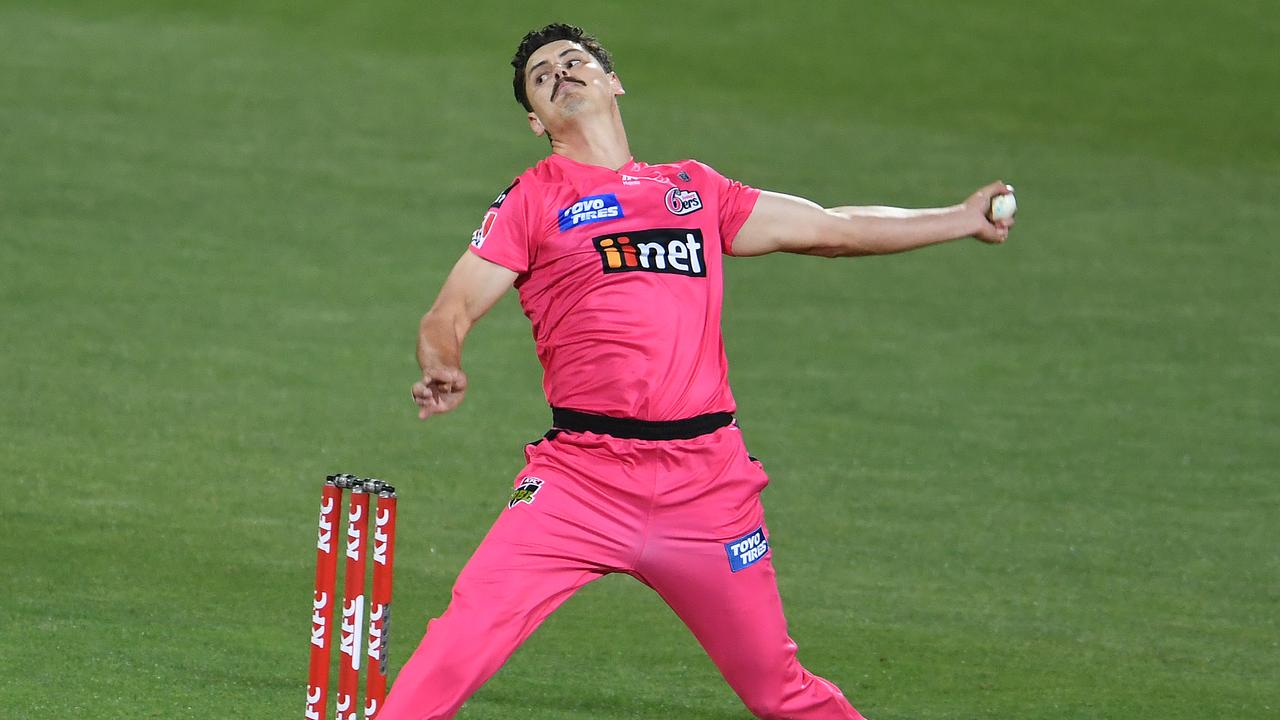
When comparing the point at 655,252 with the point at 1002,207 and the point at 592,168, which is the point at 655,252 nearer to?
the point at 592,168

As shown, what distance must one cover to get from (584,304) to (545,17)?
13.5m

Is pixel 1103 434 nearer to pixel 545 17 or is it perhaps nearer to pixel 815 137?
pixel 815 137

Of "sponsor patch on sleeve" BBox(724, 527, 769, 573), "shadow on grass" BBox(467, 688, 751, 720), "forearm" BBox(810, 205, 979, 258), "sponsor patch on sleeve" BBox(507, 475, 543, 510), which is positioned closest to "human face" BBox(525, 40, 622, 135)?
"forearm" BBox(810, 205, 979, 258)

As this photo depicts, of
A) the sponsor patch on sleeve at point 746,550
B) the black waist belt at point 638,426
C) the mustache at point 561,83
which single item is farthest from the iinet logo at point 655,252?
the sponsor patch on sleeve at point 746,550

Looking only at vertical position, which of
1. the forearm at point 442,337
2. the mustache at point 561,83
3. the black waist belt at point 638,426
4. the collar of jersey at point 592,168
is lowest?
the black waist belt at point 638,426

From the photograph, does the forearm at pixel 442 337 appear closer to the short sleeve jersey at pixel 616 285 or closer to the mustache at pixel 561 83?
the short sleeve jersey at pixel 616 285

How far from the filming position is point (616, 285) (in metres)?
4.86

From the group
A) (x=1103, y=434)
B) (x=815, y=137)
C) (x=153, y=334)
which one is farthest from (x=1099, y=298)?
(x=153, y=334)

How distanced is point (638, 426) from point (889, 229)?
0.95 metres

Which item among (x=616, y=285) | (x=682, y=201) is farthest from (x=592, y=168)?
(x=616, y=285)

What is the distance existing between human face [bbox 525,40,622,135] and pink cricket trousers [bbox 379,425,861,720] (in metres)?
0.96

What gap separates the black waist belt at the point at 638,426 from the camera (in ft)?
15.8

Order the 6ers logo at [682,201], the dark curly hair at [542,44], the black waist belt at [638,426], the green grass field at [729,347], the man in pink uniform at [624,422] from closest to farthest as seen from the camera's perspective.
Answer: the man in pink uniform at [624,422] < the black waist belt at [638,426] < the 6ers logo at [682,201] < the dark curly hair at [542,44] < the green grass field at [729,347]

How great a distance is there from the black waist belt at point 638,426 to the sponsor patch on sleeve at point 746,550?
0.99ft
